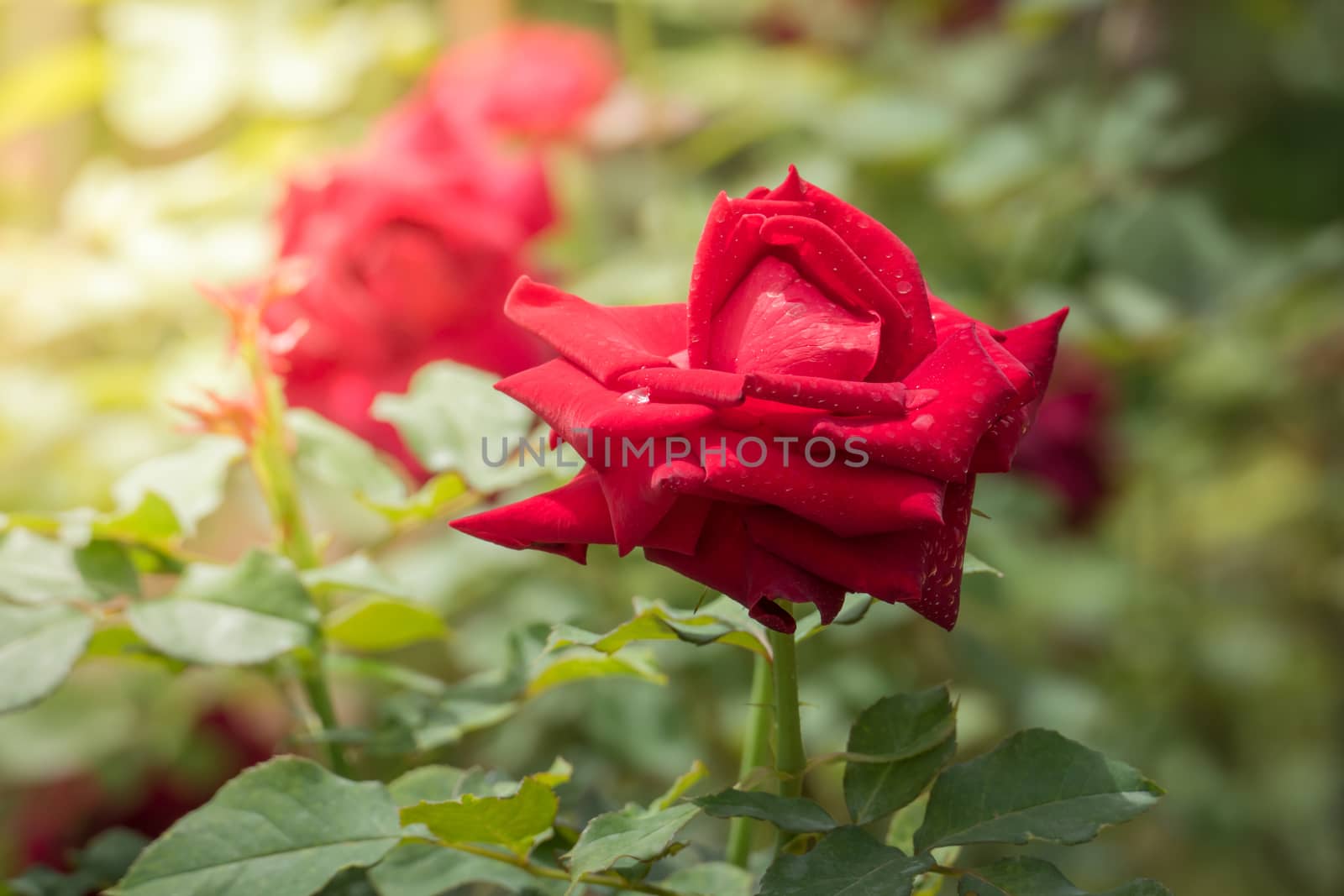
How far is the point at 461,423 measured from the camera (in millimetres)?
407

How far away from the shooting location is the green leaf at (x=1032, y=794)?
0.27m

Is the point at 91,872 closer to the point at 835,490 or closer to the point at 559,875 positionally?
the point at 559,875

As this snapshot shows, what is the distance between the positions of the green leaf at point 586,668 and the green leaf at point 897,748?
2.4 inches

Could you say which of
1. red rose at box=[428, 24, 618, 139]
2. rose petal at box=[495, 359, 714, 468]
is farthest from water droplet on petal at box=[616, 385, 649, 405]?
red rose at box=[428, 24, 618, 139]

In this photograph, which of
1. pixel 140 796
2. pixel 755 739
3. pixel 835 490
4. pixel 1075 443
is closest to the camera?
pixel 835 490

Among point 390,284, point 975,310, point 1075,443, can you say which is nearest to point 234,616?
point 390,284

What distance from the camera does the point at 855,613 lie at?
0.99 ft

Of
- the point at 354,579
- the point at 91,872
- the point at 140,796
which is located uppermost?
the point at 354,579

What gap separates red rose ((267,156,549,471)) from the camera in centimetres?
65

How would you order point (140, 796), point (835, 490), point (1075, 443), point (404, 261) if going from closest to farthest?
1. point (835, 490)
2. point (404, 261)
3. point (140, 796)
4. point (1075, 443)

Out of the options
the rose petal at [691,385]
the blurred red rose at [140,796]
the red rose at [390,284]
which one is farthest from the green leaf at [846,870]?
the blurred red rose at [140,796]

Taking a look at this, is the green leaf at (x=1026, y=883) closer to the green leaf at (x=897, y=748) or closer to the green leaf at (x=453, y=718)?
the green leaf at (x=897, y=748)

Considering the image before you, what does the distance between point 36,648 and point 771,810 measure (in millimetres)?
220

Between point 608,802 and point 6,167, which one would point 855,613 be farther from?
point 6,167
